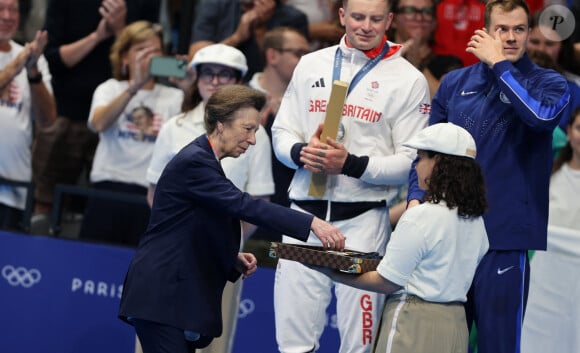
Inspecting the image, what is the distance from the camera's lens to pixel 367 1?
5.82 meters

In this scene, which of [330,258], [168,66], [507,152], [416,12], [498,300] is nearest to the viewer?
[330,258]

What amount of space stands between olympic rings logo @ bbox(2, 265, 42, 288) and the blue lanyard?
9.77ft

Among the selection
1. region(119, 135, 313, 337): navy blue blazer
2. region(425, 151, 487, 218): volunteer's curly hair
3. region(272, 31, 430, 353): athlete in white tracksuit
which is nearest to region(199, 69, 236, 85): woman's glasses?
region(272, 31, 430, 353): athlete in white tracksuit

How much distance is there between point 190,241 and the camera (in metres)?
5.02

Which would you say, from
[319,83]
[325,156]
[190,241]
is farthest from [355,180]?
[190,241]

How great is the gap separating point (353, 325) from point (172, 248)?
121 cm

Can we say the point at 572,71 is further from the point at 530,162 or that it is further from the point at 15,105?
the point at 15,105

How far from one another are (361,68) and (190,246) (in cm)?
146

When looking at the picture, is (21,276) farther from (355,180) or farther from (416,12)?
(416,12)

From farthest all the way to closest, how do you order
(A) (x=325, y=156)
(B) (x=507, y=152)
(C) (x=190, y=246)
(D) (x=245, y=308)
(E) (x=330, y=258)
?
(D) (x=245, y=308) → (A) (x=325, y=156) → (B) (x=507, y=152) → (C) (x=190, y=246) → (E) (x=330, y=258)

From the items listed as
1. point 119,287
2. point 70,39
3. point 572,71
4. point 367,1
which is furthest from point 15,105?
point 572,71

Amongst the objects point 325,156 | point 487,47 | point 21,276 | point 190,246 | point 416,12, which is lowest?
point 21,276

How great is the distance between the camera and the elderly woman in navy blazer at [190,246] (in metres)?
4.98

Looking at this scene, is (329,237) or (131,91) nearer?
(329,237)
